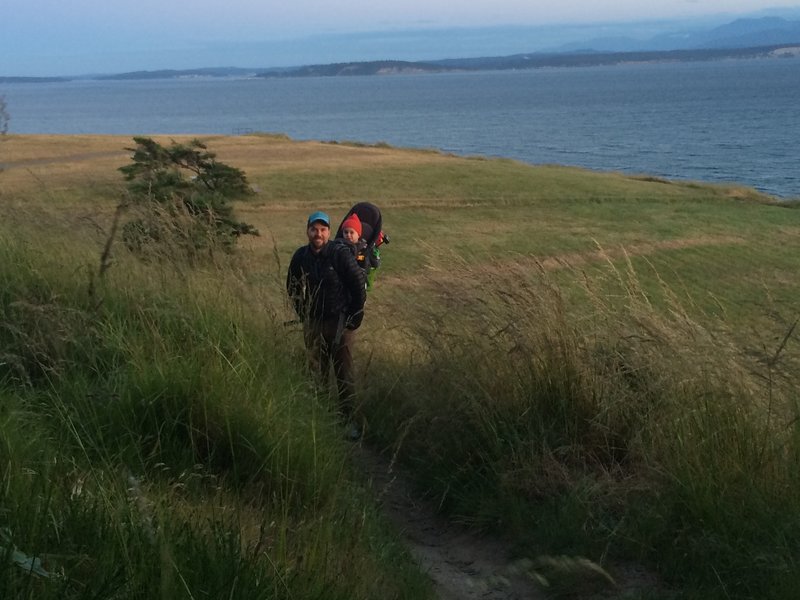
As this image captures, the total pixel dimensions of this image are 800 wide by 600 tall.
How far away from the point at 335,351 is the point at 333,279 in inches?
21.6

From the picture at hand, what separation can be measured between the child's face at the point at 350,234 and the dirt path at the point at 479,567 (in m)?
2.61

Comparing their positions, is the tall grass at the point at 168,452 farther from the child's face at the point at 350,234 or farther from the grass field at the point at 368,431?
the child's face at the point at 350,234

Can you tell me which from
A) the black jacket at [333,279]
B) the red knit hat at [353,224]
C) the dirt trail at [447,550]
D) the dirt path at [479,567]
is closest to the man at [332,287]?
the black jacket at [333,279]

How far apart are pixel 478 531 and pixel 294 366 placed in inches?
55.1

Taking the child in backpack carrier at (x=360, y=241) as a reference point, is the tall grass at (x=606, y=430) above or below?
below

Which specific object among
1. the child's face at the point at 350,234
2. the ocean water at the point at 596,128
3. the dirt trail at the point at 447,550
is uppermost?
the child's face at the point at 350,234

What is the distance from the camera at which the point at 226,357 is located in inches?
186

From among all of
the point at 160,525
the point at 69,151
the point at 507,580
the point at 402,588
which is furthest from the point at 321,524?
the point at 69,151

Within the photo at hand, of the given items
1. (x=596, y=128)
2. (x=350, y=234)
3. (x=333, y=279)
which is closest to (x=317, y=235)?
(x=333, y=279)

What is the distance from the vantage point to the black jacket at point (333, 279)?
663cm

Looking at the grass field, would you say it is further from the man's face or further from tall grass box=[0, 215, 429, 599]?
the man's face

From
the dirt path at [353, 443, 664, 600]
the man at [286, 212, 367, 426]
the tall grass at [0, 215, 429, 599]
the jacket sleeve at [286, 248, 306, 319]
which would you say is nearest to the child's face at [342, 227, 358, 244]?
the man at [286, 212, 367, 426]

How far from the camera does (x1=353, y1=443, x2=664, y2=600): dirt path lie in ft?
13.2

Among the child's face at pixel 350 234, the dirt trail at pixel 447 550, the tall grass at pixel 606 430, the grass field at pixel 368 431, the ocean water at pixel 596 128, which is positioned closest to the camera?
the grass field at pixel 368 431
